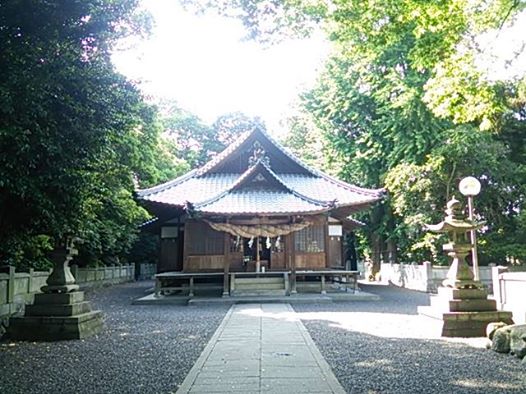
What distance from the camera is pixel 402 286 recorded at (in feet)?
78.5

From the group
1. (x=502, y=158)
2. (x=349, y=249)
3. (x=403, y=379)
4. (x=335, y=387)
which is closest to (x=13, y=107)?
(x=335, y=387)

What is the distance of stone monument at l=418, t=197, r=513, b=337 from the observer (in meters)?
8.76

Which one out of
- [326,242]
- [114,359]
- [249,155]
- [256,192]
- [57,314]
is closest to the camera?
[114,359]

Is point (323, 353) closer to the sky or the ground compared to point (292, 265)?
closer to the ground

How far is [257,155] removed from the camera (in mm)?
21172

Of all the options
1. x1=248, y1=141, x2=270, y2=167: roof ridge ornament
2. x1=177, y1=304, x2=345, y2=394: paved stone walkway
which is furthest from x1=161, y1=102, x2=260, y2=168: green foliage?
x1=177, y1=304, x2=345, y2=394: paved stone walkway

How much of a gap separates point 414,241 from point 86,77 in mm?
19752

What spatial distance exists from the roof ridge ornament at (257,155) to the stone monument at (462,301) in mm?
11625

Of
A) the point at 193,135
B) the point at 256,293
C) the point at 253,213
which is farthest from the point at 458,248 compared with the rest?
the point at 193,135

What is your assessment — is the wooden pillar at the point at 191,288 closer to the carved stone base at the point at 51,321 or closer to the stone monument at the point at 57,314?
the stone monument at the point at 57,314

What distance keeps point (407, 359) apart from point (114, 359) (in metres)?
4.50

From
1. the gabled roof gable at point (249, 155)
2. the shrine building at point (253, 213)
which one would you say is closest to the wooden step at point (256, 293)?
the shrine building at point (253, 213)

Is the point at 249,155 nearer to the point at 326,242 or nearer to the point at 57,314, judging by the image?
the point at 326,242

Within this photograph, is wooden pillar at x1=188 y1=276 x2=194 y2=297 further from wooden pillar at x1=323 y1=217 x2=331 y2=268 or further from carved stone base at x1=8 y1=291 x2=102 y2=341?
carved stone base at x1=8 y1=291 x2=102 y2=341
